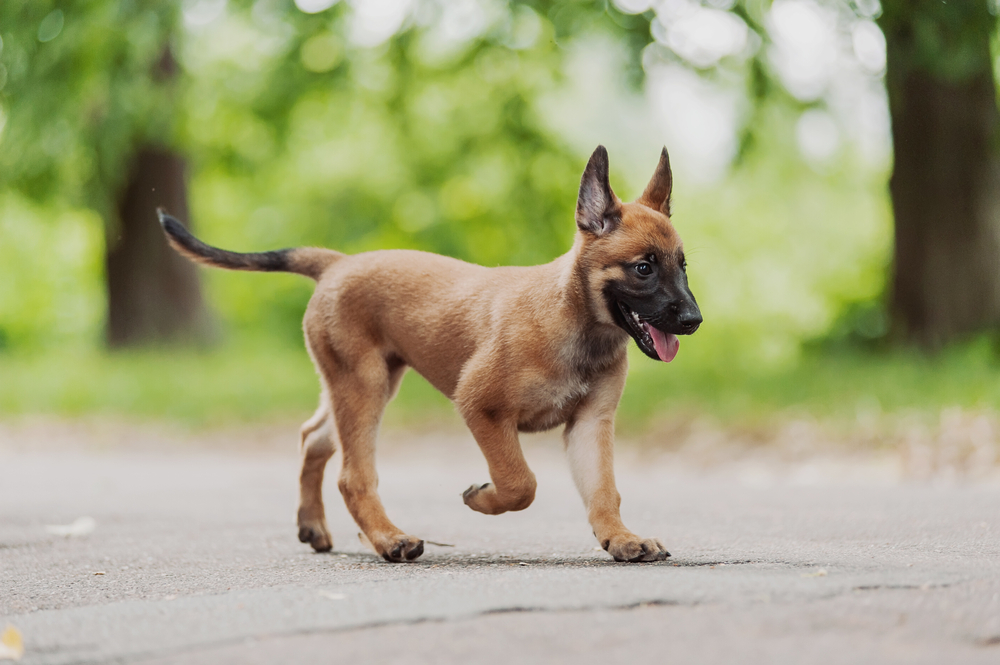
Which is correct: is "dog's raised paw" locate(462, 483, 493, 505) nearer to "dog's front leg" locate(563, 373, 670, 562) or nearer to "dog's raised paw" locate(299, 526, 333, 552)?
"dog's front leg" locate(563, 373, 670, 562)

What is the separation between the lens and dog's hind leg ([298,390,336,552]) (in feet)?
17.6

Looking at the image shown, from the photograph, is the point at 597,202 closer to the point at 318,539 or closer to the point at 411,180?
the point at 318,539

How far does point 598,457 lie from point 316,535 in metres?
1.52

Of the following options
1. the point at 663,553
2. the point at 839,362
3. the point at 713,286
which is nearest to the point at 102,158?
the point at 839,362

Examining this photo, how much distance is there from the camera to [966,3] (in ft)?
32.7

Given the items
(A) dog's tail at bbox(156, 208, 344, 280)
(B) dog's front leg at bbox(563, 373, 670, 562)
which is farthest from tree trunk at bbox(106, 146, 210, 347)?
(B) dog's front leg at bbox(563, 373, 670, 562)

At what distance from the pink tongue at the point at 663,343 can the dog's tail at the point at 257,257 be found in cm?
182

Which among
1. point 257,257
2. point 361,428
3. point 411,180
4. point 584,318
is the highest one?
point 411,180

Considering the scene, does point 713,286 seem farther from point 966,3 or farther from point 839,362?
Result: point 966,3

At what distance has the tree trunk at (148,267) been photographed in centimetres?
1889

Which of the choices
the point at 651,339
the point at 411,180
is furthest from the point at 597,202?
the point at 411,180

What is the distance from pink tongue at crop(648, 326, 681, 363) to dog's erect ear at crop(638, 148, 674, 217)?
27.2 inches

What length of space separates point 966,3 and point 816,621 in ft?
27.5

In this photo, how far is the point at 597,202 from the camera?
15.0 ft
